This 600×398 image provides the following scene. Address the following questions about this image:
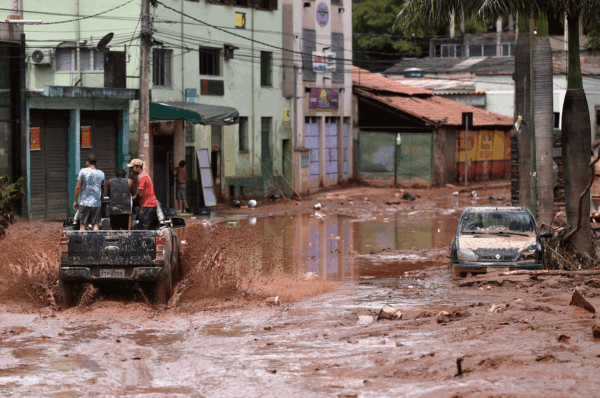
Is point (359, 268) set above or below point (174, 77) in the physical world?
below

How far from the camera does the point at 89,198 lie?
15688mm

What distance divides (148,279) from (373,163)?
32679 mm

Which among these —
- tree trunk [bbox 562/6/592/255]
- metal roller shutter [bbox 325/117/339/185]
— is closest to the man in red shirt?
tree trunk [bbox 562/6/592/255]

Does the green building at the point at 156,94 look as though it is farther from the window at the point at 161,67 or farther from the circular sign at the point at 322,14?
the circular sign at the point at 322,14

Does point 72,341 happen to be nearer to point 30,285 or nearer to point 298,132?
point 30,285

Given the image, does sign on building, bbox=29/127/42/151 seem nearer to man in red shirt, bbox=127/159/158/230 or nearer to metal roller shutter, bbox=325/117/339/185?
man in red shirt, bbox=127/159/158/230

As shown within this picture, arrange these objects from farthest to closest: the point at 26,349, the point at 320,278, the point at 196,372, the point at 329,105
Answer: the point at 329,105
the point at 320,278
the point at 26,349
the point at 196,372

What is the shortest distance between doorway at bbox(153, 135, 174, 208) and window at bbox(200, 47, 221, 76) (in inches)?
145

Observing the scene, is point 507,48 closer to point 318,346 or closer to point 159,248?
point 159,248

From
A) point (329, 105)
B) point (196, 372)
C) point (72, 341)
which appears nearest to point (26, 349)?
point (72, 341)

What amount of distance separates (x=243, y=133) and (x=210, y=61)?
3.45 meters

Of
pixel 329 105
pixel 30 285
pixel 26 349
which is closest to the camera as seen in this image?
pixel 26 349

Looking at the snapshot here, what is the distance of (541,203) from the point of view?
67.9ft

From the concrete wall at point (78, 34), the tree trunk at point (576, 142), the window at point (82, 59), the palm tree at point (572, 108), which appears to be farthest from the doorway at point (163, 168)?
the tree trunk at point (576, 142)
